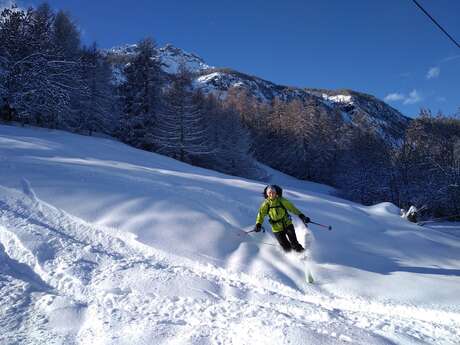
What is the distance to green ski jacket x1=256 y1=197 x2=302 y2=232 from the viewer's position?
6.54 m

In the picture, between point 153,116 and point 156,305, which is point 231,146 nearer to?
point 153,116

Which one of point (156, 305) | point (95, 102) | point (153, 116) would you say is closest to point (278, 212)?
point (156, 305)

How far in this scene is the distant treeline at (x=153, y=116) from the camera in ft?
71.4

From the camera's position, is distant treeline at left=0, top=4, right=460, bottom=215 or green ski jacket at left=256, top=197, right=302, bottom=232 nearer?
green ski jacket at left=256, top=197, right=302, bottom=232

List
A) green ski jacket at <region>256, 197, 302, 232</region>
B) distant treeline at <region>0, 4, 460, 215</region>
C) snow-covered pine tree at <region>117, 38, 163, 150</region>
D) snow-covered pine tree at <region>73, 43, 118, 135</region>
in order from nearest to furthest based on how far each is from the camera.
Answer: green ski jacket at <region>256, 197, 302, 232</region> < distant treeline at <region>0, 4, 460, 215</region> < snow-covered pine tree at <region>117, 38, 163, 150</region> < snow-covered pine tree at <region>73, 43, 118, 135</region>

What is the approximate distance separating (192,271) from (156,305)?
1151 mm

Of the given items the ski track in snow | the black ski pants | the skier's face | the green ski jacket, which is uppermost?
the skier's face

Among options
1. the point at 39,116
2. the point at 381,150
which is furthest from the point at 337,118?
the point at 39,116

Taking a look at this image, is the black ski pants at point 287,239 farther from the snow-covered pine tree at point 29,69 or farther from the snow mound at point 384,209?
the snow-covered pine tree at point 29,69

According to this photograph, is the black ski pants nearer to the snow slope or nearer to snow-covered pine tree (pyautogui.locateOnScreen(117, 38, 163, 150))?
the snow slope

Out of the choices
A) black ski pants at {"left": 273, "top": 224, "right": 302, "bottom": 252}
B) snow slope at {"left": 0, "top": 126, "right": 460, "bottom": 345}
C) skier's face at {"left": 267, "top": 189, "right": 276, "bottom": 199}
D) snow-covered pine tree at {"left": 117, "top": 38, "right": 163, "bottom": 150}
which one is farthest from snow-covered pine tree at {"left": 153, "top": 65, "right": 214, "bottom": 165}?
black ski pants at {"left": 273, "top": 224, "right": 302, "bottom": 252}

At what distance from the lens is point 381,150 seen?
43.2 m

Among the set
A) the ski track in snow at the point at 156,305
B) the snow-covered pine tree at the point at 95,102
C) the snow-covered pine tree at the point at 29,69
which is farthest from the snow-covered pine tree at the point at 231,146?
the ski track in snow at the point at 156,305

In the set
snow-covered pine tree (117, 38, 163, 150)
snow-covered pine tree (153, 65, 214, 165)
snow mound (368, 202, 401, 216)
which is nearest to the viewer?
snow mound (368, 202, 401, 216)
